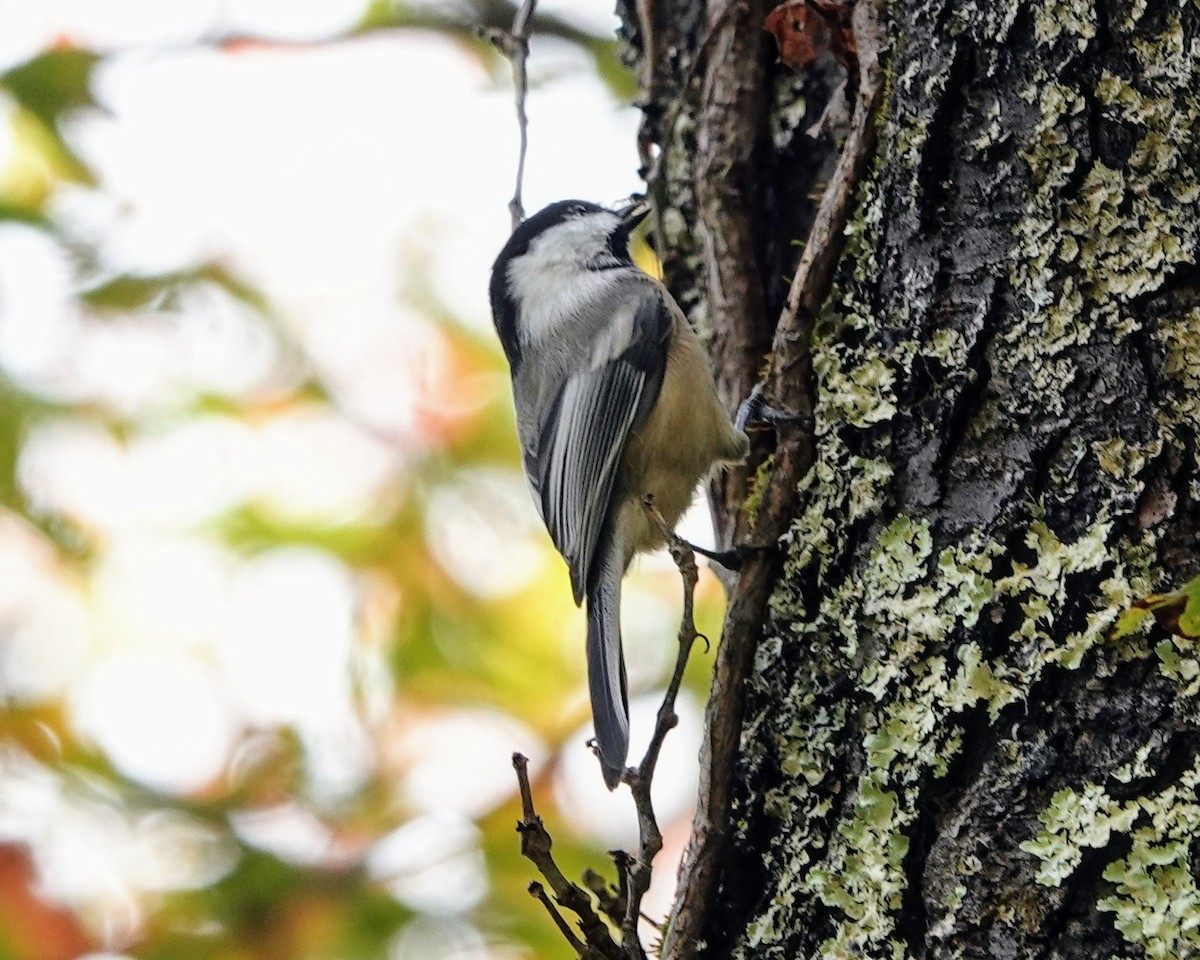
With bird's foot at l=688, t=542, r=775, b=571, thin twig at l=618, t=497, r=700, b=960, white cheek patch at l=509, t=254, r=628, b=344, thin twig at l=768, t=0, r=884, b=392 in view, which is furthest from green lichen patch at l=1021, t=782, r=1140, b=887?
white cheek patch at l=509, t=254, r=628, b=344

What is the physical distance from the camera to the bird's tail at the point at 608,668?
1621 millimetres

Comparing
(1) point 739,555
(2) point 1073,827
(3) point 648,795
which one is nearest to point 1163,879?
(2) point 1073,827

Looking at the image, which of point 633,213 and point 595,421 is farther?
point 633,213

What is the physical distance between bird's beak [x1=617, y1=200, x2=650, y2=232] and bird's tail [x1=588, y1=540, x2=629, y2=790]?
2.13ft

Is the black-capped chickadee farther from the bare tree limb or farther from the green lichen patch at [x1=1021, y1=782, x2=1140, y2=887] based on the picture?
the green lichen patch at [x1=1021, y1=782, x2=1140, y2=887]

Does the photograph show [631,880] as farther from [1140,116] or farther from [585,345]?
[585,345]

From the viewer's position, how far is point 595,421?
210 centimetres

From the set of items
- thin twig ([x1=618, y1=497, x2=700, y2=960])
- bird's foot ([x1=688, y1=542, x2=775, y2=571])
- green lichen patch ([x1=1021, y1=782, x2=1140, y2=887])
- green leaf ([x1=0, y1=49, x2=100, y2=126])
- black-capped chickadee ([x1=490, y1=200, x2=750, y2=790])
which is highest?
green leaf ([x1=0, y1=49, x2=100, y2=126])

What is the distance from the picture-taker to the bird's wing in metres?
2.02

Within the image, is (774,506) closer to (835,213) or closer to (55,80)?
(835,213)

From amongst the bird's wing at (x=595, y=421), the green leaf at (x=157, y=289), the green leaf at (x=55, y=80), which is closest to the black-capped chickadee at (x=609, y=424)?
the bird's wing at (x=595, y=421)

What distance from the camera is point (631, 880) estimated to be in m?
1.31

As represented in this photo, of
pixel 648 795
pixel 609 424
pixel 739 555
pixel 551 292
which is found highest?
pixel 551 292

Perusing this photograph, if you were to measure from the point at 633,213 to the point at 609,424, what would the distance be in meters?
0.50
